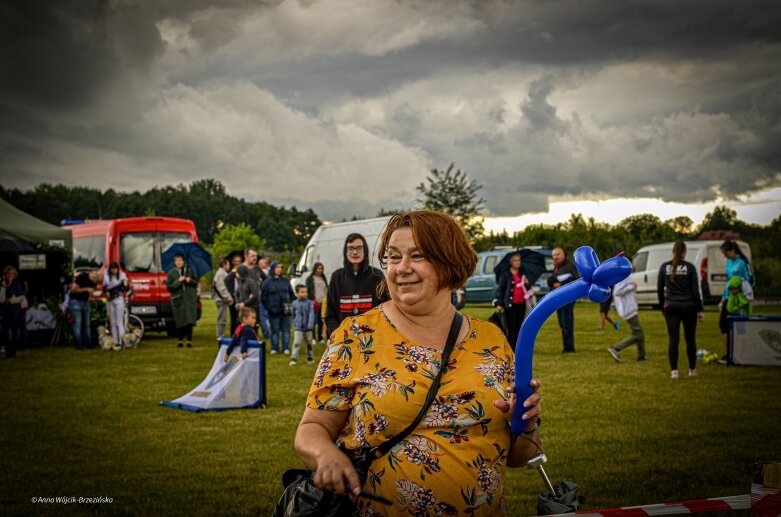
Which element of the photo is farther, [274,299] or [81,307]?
[81,307]

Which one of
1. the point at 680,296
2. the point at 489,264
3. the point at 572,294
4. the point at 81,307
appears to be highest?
the point at 489,264

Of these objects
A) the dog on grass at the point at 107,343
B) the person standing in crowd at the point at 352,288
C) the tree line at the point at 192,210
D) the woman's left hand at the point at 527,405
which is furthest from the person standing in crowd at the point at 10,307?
the tree line at the point at 192,210

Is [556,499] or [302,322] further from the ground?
[302,322]

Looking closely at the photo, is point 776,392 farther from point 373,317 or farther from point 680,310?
point 373,317

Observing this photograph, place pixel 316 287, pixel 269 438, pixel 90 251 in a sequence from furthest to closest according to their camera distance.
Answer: pixel 90 251 < pixel 316 287 < pixel 269 438

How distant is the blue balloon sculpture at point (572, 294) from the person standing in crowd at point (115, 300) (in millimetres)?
16350

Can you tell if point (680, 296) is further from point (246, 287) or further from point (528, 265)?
point (246, 287)

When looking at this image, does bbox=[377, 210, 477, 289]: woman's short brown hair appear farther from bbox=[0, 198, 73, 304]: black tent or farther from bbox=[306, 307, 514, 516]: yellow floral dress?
bbox=[0, 198, 73, 304]: black tent

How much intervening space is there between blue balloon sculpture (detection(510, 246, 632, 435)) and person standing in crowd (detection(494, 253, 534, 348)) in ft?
38.6

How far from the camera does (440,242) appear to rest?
100 inches

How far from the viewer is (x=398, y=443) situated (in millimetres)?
2352

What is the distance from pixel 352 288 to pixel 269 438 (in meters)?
1.71

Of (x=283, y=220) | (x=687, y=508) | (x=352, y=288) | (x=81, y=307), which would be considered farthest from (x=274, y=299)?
(x=283, y=220)

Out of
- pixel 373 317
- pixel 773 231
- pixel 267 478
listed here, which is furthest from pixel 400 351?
pixel 773 231
